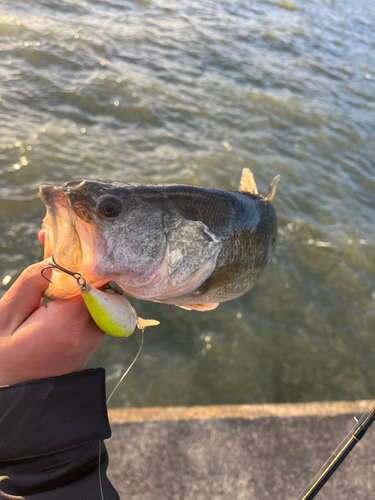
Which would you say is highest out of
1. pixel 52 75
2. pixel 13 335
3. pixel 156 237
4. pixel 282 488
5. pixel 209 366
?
pixel 156 237

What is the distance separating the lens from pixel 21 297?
4.25 ft

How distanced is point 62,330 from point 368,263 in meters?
4.38

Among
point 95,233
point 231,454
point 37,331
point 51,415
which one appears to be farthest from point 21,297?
point 231,454

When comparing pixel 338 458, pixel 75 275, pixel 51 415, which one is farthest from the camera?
pixel 338 458

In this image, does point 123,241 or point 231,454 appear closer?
point 123,241

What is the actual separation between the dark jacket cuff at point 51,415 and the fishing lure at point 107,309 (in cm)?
A: 27

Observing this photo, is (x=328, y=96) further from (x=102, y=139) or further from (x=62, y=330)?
(x=62, y=330)

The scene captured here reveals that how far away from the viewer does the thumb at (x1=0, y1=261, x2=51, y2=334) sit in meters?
1.29

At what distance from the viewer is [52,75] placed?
20.3 ft

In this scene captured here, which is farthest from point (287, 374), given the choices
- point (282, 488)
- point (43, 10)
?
point (43, 10)

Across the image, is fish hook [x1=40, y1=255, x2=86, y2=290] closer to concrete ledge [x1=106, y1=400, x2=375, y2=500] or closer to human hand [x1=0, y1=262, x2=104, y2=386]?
human hand [x1=0, y1=262, x2=104, y2=386]

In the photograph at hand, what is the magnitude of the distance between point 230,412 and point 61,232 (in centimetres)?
173

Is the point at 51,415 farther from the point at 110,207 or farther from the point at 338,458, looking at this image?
the point at 338,458

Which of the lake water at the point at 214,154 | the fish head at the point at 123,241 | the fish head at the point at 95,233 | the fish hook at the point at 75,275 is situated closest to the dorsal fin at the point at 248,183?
the fish head at the point at 123,241
